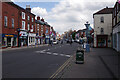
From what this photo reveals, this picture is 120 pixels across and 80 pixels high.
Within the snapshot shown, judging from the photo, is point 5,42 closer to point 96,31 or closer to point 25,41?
point 25,41

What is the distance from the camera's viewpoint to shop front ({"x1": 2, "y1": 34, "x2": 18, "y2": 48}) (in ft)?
99.8

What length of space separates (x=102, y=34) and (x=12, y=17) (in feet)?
77.0

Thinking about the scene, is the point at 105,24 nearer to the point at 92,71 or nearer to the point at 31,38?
the point at 31,38

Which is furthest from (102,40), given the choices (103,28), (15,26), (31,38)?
(31,38)

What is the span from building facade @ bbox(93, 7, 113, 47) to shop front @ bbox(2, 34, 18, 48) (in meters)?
21.2

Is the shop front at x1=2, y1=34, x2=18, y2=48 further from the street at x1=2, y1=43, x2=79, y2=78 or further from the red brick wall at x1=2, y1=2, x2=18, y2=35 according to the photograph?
the street at x1=2, y1=43, x2=79, y2=78

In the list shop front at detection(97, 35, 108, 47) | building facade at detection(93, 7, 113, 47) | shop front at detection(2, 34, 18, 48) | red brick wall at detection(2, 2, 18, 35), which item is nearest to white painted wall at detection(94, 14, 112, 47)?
building facade at detection(93, 7, 113, 47)

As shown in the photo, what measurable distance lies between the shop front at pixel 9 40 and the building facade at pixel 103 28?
21.2 m

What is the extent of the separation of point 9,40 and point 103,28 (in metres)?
23.7

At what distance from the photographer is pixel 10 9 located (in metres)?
33.5

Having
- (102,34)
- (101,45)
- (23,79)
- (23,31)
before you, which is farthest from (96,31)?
(23,79)

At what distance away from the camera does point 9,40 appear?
32.8 metres

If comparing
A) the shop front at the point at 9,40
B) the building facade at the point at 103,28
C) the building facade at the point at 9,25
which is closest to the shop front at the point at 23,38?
the building facade at the point at 9,25

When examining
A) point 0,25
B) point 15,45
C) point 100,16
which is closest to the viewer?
point 0,25
